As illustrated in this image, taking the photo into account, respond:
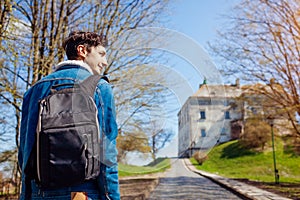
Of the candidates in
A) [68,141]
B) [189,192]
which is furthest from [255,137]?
[68,141]

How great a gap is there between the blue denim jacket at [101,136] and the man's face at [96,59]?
0.25ft

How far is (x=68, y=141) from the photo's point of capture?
1571mm

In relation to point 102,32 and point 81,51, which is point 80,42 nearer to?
point 81,51

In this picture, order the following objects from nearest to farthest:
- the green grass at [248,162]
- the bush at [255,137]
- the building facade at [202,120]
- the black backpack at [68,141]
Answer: the black backpack at [68,141], the building facade at [202,120], the green grass at [248,162], the bush at [255,137]

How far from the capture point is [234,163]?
91.2ft

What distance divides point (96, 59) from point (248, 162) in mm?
27124

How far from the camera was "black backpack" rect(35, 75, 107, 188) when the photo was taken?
5.14 ft

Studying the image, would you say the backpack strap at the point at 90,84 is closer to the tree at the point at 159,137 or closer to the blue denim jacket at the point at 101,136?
the blue denim jacket at the point at 101,136

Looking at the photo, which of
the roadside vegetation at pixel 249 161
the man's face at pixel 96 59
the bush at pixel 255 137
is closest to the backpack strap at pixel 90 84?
the man's face at pixel 96 59

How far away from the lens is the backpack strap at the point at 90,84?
1652mm

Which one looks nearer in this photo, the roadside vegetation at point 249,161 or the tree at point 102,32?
the tree at point 102,32

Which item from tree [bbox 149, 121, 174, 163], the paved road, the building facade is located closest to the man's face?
the building facade

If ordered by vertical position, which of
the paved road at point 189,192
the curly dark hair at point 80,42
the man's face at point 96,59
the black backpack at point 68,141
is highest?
the curly dark hair at point 80,42

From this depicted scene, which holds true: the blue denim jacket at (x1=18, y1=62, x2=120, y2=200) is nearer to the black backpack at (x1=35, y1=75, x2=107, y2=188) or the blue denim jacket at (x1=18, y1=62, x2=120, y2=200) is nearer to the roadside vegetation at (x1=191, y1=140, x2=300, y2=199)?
the black backpack at (x1=35, y1=75, x2=107, y2=188)
